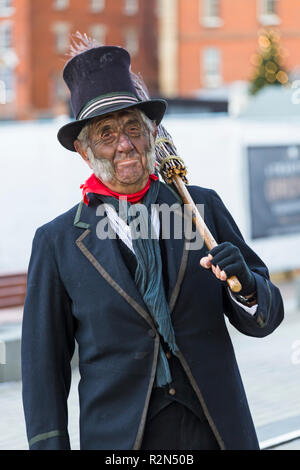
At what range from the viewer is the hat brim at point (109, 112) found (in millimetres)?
2480

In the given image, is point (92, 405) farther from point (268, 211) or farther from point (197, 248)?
point (268, 211)

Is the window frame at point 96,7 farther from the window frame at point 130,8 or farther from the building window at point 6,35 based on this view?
the building window at point 6,35

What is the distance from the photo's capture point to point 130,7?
5231cm

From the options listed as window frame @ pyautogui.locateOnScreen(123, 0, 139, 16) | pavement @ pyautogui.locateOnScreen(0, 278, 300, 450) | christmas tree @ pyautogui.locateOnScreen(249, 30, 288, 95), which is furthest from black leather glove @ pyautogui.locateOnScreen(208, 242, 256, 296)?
window frame @ pyautogui.locateOnScreen(123, 0, 139, 16)

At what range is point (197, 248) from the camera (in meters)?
2.52

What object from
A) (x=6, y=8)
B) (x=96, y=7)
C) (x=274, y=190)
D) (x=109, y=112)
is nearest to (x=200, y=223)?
(x=109, y=112)

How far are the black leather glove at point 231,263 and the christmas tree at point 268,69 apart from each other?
1021 inches

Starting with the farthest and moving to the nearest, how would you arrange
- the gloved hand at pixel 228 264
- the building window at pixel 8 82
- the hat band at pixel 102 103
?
1. the building window at pixel 8 82
2. the hat band at pixel 102 103
3. the gloved hand at pixel 228 264

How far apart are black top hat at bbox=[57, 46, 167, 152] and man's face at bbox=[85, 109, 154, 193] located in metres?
0.04

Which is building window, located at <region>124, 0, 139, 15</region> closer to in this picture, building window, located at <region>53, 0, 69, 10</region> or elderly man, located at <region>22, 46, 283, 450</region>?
building window, located at <region>53, 0, 69, 10</region>

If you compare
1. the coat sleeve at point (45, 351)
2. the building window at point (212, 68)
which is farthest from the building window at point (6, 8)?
the coat sleeve at point (45, 351)

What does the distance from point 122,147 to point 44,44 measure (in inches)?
1909

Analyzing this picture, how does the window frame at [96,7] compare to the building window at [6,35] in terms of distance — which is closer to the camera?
the building window at [6,35]

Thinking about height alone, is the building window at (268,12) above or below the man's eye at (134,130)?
above
